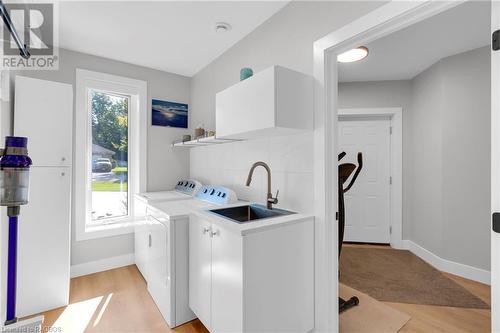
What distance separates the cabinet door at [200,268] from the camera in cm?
159

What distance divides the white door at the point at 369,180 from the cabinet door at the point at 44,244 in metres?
3.58

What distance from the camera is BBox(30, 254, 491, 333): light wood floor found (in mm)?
1807

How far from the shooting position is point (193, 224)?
1.79 metres

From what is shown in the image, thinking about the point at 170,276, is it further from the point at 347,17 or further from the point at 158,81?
the point at 158,81

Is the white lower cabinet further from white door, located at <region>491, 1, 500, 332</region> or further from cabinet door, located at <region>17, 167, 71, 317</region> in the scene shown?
cabinet door, located at <region>17, 167, 71, 317</region>

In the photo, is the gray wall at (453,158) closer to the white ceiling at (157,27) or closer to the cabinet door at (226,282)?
the white ceiling at (157,27)

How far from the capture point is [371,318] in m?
1.91

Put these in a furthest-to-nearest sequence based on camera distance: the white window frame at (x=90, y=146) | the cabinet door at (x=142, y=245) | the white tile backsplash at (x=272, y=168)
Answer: the white window frame at (x=90, y=146), the cabinet door at (x=142, y=245), the white tile backsplash at (x=272, y=168)

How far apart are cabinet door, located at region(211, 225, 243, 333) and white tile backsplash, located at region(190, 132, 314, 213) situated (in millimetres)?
629

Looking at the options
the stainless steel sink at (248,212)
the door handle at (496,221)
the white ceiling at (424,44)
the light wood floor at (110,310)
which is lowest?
the light wood floor at (110,310)

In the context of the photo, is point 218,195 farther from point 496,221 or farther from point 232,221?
point 496,221

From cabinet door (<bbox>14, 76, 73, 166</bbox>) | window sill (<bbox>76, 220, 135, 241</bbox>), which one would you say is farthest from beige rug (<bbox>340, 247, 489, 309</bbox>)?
cabinet door (<bbox>14, 76, 73, 166</bbox>)

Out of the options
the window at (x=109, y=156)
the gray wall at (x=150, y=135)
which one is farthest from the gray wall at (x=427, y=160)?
the window at (x=109, y=156)

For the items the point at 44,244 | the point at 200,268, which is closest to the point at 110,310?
the point at 44,244
